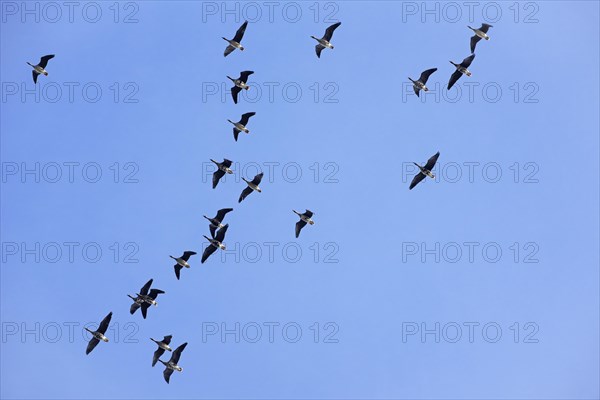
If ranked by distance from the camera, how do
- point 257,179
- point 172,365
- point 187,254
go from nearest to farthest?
point 172,365 → point 257,179 → point 187,254

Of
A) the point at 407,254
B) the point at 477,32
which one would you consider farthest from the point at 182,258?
the point at 477,32

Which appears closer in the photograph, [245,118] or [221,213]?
[221,213]

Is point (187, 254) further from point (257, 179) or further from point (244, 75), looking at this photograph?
point (244, 75)

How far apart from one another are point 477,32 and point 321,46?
11.8 m

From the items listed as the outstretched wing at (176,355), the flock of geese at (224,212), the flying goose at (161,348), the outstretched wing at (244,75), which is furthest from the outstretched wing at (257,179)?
the outstretched wing at (176,355)

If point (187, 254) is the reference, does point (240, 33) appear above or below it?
above

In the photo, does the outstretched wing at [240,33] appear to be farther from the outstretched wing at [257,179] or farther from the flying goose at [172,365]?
the flying goose at [172,365]

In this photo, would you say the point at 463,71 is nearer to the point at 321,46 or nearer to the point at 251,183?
the point at 321,46

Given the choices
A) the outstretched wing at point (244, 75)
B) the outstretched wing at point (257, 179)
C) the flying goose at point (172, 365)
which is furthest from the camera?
the outstretched wing at point (244, 75)

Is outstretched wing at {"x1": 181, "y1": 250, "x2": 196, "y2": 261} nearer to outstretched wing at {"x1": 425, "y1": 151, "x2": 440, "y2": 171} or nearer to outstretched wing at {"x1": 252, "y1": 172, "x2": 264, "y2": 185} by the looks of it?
outstretched wing at {"x1": 252, "y1": 172, "x2": 264, "y2": 185}

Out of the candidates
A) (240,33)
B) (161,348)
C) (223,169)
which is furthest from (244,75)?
(161,348)

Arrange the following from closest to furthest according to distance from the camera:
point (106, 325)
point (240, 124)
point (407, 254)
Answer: point (106, 325)
point (240, 124)
point (407, 254)

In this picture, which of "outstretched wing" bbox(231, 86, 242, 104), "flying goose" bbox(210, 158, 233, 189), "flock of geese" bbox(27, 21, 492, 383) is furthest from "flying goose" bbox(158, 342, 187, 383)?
"outstretched wing" bbox(231, 86, 242, 104)

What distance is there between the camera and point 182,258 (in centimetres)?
8144
